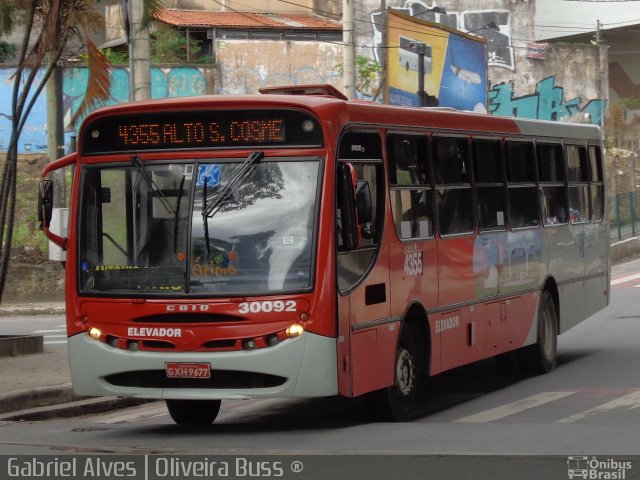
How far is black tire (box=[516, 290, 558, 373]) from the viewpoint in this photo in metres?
16.6

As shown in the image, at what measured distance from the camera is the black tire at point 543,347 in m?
16.6

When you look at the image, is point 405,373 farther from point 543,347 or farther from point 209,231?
point 543,347

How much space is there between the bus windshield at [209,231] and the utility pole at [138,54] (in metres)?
6.90

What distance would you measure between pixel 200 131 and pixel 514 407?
178 inches

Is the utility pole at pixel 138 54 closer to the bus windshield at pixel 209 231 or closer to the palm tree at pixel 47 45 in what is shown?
the palm tree at pixel 47 45

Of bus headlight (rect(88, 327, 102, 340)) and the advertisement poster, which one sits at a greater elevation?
the advertisement poster

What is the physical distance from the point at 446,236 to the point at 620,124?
42.9 m

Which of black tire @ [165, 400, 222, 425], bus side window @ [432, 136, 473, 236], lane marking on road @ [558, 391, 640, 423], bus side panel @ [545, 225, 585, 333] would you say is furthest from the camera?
bus side panel @ [545, 225, 585, 333]

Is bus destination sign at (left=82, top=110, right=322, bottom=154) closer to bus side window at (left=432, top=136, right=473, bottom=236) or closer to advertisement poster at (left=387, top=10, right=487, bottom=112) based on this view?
bus side window at (left=432, top=136, right=473, bottom=236)

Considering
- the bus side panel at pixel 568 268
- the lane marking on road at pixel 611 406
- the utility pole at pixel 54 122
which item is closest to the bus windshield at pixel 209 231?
the lane marking on road at pixel 611 406

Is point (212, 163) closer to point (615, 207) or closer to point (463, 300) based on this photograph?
point (463, 300)

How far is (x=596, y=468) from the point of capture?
8.68 metres

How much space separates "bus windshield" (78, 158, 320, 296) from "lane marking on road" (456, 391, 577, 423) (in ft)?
9.30

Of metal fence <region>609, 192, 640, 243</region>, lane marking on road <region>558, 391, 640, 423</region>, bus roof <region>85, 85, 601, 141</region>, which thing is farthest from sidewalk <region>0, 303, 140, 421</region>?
metal fence <region>609, 192, 640, 243</region>
